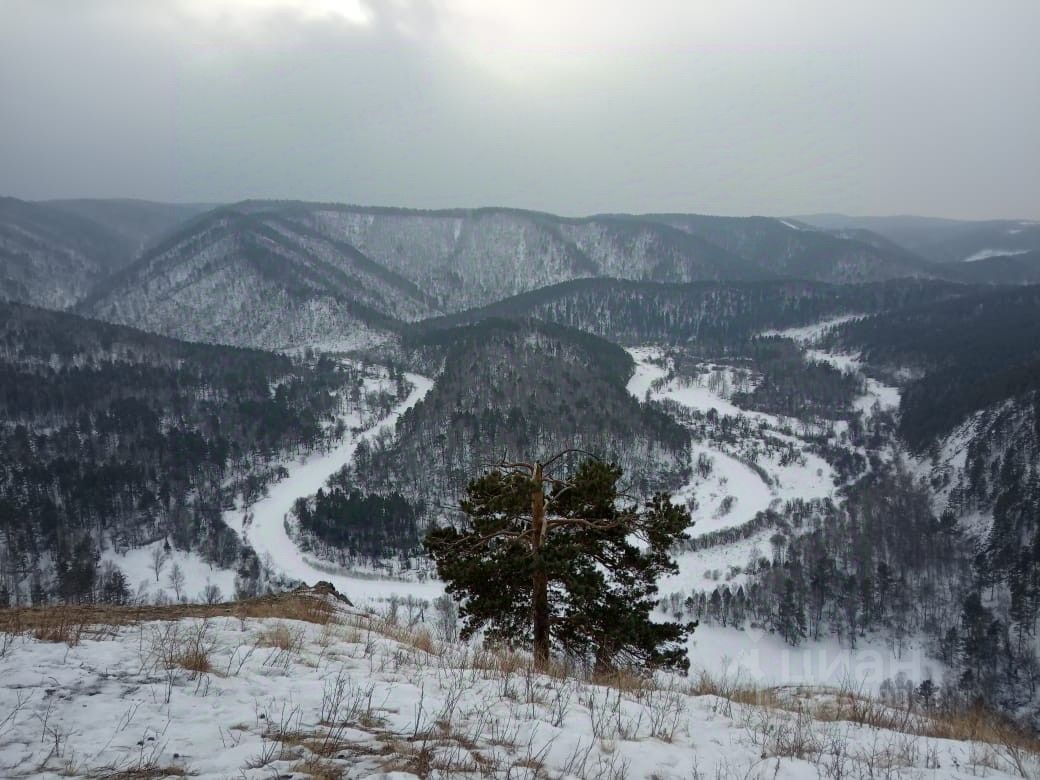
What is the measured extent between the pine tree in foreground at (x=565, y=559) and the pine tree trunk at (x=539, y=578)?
2 centimetres

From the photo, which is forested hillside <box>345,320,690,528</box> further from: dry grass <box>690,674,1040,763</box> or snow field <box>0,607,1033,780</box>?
snow field <box>0,607,1033,780</box>

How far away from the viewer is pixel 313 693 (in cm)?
578

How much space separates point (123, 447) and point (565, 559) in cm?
16045

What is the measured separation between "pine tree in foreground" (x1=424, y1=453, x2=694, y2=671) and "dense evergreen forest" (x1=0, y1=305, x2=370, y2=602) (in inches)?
3104

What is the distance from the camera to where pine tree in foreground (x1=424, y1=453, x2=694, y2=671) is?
13.0 metres

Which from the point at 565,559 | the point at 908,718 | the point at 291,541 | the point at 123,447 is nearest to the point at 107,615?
the point at 565,559

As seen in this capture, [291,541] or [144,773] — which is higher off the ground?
[144,773]

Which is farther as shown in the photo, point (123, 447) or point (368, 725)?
point (123, 447)

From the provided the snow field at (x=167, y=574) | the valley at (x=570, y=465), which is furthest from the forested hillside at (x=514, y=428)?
the snow field at (x=167, y=574)

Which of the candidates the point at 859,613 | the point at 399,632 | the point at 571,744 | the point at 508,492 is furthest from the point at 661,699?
the point at 859,613

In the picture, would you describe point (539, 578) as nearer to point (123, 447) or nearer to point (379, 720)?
point (379, 720)

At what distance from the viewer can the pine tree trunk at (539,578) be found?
1270cm

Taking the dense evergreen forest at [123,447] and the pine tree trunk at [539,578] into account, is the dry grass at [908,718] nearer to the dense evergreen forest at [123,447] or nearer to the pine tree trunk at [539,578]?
the pine tree trunk at [539,578]

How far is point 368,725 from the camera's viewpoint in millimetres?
5047
